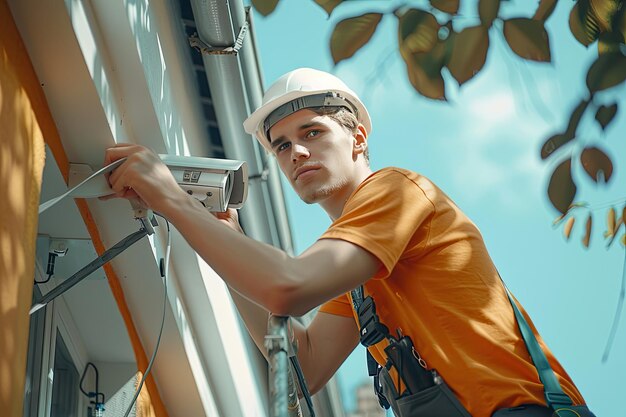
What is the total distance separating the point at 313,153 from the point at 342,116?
0.26 metres

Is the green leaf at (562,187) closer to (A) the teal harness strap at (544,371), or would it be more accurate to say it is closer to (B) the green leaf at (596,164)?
(B) the green leaf at (596,164)

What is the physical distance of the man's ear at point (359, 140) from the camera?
3.54 m

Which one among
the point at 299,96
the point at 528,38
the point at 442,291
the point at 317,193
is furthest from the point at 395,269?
the point at 528,38

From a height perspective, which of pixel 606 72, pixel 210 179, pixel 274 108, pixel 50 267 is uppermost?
pixel 274 108

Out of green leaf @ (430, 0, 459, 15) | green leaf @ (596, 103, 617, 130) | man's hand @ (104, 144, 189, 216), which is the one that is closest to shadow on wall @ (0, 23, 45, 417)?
man's hand @ (104, 144, 189, 216)

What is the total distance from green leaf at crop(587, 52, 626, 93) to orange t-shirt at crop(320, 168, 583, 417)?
86 cm

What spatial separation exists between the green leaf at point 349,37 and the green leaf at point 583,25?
400mm

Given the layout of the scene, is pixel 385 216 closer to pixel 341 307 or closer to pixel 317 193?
pixel 317 193

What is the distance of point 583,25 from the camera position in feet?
6.72

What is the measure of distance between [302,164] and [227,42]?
38.7 inches

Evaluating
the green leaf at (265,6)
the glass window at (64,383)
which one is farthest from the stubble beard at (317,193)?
the green leaf at (265,6)

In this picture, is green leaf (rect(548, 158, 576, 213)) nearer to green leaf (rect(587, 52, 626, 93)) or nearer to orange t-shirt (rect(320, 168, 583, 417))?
green leaf (rect(587, 52, 626, 93))

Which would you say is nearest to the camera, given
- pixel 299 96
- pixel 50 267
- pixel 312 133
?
pixel 312 133

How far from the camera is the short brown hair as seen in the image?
350cm
